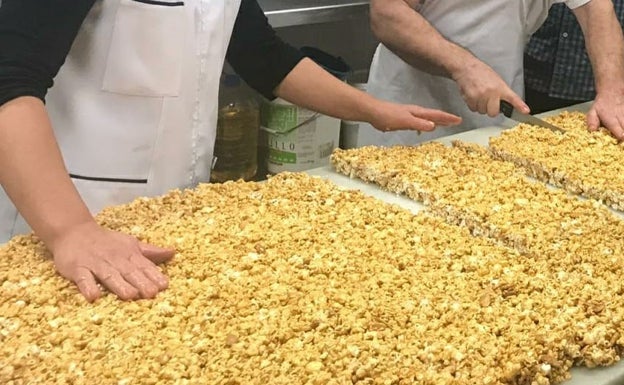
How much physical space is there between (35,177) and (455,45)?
1.21 m

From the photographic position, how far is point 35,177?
103cm

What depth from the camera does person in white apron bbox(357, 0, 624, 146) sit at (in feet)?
6.42

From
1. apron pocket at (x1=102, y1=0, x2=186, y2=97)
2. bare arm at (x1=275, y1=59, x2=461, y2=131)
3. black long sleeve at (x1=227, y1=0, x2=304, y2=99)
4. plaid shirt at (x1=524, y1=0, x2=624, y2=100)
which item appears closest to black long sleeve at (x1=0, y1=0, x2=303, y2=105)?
apron pocket at (x1=102, y1=0, x2=186, y2=97)

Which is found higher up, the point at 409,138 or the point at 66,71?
the point at 66,71

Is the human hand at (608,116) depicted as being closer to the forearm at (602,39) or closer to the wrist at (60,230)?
the forearm at (602,39)

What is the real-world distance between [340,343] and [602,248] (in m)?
0.48

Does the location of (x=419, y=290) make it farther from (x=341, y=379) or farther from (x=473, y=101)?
(x=473, y=101)

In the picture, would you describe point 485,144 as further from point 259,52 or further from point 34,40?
point 34,40

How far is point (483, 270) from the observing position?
1.06m

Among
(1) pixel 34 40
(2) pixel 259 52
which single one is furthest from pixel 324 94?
(1) pixel 34 40

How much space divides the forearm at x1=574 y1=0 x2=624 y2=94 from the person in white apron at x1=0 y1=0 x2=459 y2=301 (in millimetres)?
656

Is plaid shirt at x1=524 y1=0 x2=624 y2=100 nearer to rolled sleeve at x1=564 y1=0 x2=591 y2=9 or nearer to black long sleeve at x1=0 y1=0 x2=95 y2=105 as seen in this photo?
rolled sleeve at x1=564 y1=0 x2=591 y2=9

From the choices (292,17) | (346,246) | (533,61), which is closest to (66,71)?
(346,246)

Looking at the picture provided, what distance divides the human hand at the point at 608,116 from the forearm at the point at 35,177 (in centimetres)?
117
